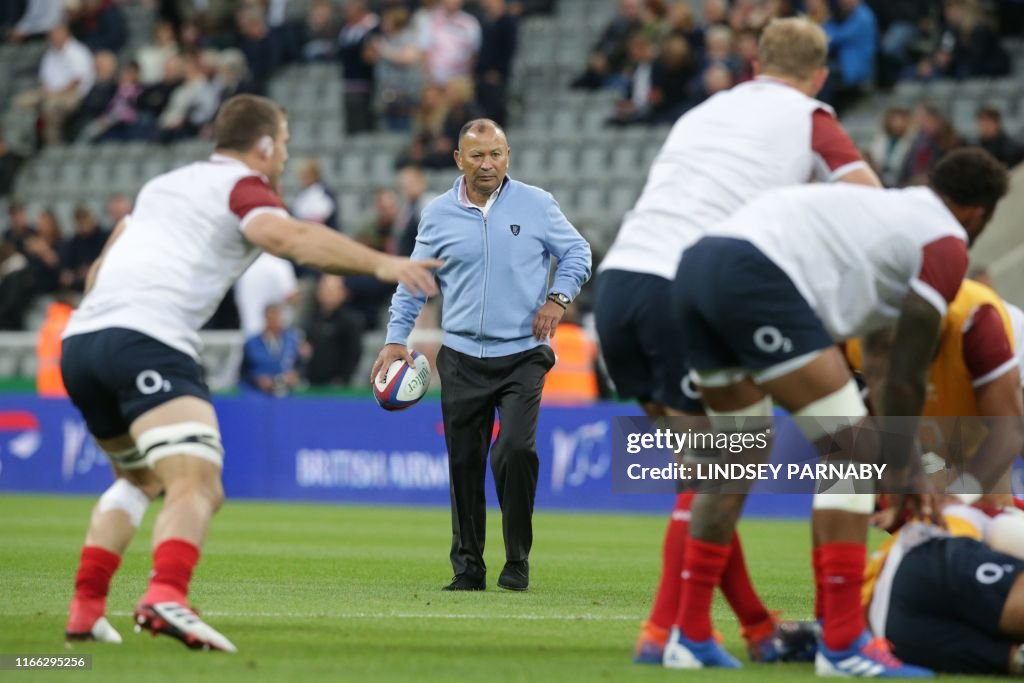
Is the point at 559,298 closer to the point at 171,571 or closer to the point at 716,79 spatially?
the point at 171,571

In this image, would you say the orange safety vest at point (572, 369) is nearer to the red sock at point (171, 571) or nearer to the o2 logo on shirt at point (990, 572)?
the red sock at point (171, 571)

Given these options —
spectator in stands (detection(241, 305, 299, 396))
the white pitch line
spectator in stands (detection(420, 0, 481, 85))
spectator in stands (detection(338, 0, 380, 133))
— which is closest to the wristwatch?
the white pitch line

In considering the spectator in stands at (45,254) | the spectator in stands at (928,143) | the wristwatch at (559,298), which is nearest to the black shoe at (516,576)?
the wristwatch at (559,298)

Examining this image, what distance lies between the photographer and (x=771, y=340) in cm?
608

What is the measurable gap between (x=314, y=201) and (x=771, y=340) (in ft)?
48.5

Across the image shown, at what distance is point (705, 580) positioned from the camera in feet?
20.8

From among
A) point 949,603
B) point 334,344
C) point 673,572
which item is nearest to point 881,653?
point 949,603

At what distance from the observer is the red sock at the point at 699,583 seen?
6.35 metres

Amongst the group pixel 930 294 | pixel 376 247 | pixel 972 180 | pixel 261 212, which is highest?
pixel 972 180

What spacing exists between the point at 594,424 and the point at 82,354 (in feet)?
34.6

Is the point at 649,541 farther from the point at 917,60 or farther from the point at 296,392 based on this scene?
the point at 917,60

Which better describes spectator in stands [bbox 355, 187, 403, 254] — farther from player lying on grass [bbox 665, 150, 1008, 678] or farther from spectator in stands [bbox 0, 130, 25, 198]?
player lying on grass [bbox 665, 150, 1008, 678]

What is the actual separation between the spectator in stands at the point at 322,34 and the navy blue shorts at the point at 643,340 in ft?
63.0

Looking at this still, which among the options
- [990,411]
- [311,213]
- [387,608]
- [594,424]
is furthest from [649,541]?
[311,213]
